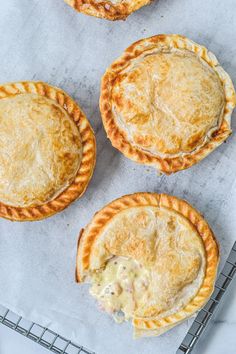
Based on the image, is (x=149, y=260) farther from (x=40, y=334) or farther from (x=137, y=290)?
(x=40, y=334)

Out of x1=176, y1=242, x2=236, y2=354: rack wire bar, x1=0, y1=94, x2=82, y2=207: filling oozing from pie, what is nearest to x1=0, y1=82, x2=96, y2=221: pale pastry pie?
x1=0, y1=94, x2=82, y2=207: filling oozing from pie

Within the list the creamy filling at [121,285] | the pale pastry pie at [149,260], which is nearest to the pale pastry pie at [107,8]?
the pale pastry pie at [149,260]

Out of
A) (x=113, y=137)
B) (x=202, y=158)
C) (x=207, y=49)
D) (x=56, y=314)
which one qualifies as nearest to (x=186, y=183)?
(x=202, y=158)

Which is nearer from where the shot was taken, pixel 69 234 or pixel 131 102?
pixel 131 102

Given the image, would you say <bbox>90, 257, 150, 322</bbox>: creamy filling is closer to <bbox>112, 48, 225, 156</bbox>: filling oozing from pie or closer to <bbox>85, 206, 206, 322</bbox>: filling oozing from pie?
<bbox>85, 206, 206, 322</bbox>: filling oozing from pie

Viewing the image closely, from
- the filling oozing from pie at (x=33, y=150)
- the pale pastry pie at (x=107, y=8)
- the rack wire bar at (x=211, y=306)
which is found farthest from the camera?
the rack wire bar at (x=211, y=306)

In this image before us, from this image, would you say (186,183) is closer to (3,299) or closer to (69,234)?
(69,234)

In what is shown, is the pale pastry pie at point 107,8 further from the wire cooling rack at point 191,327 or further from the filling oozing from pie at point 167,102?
the wire cooling rack at point 191,327
